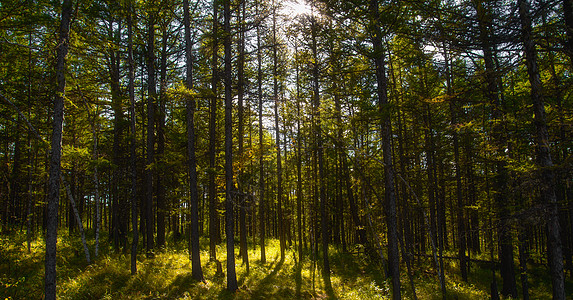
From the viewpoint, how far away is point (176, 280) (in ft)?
38.9

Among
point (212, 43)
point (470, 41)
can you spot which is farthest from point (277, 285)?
point (470, 41)

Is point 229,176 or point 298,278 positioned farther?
point 298,278

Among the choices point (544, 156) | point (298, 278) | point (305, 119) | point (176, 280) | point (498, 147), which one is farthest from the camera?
point (298, 278)

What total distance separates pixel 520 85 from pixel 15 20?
2218 centimetres

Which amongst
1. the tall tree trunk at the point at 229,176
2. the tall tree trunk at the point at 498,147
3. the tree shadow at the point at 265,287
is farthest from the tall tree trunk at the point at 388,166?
the tall tree trunk at the point at 229,176

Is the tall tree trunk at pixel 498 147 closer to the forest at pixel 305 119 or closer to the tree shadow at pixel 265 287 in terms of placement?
the forest at pixel 305 119

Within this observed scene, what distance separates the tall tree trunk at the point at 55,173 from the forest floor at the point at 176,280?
986 mm

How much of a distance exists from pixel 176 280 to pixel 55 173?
253 inches

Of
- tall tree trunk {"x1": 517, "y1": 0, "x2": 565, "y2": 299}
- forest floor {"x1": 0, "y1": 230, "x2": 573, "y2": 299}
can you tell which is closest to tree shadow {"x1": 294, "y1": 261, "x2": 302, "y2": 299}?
forest floor {"x1": 0, "y1": 230, "x2": 573, "y2": 299}

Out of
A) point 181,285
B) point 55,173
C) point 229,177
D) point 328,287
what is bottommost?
point 328,287

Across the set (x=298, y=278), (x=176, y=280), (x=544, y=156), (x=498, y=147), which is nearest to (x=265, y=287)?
(x=298, y=278)

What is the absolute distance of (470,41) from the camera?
8.45 meters

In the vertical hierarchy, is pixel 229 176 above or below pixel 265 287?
above

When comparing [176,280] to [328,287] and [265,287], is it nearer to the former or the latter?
[265,287]
